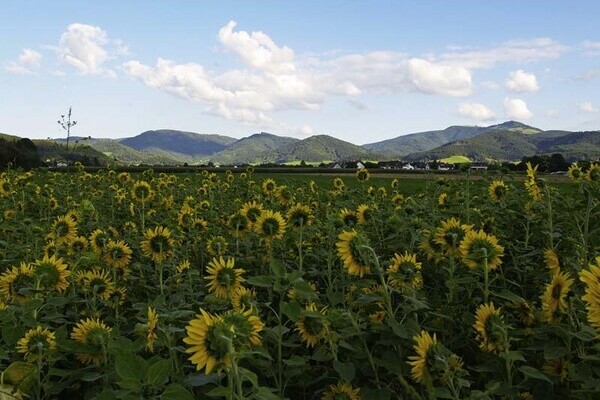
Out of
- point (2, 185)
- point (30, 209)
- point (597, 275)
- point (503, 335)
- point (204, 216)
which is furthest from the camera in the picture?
point (30, 209)

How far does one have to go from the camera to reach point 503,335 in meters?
2.30

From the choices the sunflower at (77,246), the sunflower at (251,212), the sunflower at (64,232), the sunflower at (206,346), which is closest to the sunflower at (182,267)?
the sunflower at (251,212)

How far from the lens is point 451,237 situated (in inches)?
135

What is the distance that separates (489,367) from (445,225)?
47.5 inches

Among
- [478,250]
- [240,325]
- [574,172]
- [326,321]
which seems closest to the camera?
[240,325]

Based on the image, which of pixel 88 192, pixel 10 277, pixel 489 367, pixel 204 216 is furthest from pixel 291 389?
pixel 88 192

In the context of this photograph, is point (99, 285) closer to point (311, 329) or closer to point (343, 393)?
point (311, 329)

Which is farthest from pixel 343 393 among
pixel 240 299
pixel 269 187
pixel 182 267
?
pixel 269 187

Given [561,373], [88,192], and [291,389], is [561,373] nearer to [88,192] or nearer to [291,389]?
[291,389]

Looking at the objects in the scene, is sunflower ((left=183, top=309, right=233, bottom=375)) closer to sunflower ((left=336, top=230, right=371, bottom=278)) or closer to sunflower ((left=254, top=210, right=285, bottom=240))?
sunflower ((left=336, top=230, right=371, bottom=278))

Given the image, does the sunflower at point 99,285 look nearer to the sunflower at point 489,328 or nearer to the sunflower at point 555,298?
the sunflower at point 489,328

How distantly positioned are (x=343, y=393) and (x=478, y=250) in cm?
111

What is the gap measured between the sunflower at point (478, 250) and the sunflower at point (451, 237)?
6.6 inches

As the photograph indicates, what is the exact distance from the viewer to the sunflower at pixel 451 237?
338 cm
